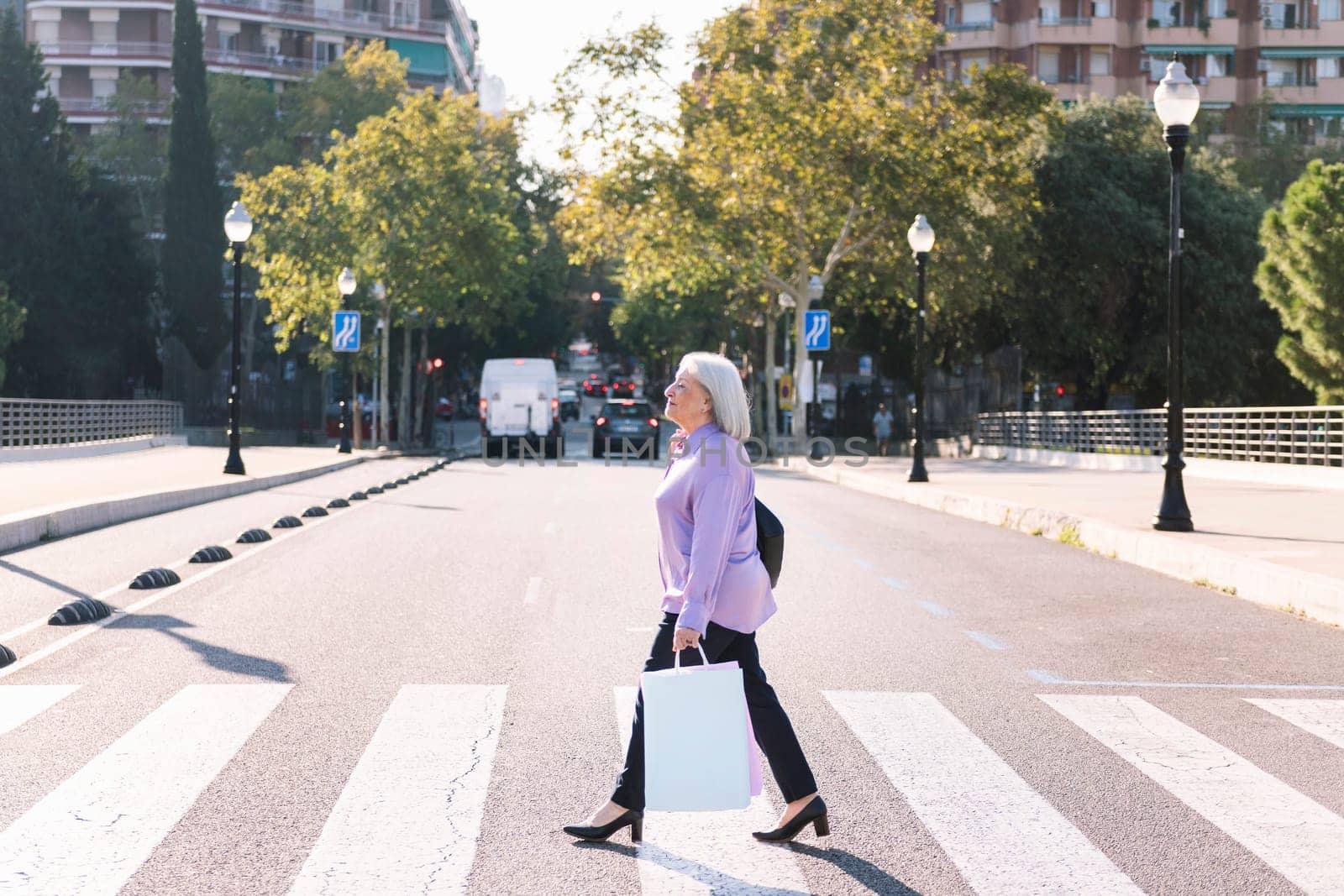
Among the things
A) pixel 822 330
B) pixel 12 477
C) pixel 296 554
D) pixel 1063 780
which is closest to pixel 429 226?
pixel 822 330

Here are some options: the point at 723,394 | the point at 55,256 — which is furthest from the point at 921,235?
the point at 55,256

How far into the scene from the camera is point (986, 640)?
1018 centimetres

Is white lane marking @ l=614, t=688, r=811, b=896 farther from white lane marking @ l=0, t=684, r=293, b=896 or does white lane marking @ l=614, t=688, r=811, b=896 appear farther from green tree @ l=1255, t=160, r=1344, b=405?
green tree @ l=1255, t=160, r=1344, b=405

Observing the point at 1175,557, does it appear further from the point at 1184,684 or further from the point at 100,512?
the point at 100,512

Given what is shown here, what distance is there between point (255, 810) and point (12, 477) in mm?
21204

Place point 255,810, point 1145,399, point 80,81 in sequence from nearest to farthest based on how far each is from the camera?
1. point 255,810
2. point 1145,399
3. point 80,81

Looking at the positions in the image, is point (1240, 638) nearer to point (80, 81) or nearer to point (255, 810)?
point (255, 810)

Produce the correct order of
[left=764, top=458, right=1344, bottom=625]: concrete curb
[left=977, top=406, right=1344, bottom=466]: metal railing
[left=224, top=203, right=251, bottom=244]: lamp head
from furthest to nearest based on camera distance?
[left=224, top=203, right=251, bottom=244]: lamp head, [left=977, top=406, right=1344, bottom=466]: metal railing, [left=764, top=458, right=1344, bottom=625]: concrete curb

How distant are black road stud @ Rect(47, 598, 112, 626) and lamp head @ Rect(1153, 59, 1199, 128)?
11.5 metres

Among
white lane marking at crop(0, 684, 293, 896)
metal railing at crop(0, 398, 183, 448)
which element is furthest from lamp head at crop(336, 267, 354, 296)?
white lane marking at crop(0, 684, 293, 896)

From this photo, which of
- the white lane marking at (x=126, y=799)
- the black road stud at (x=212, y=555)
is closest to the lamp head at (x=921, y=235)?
the black road stud at (x=212, y=555)

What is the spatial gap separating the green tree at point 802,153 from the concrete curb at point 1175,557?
73.2 feet

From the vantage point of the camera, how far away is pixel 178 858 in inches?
203

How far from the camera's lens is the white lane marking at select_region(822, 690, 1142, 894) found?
504cm
